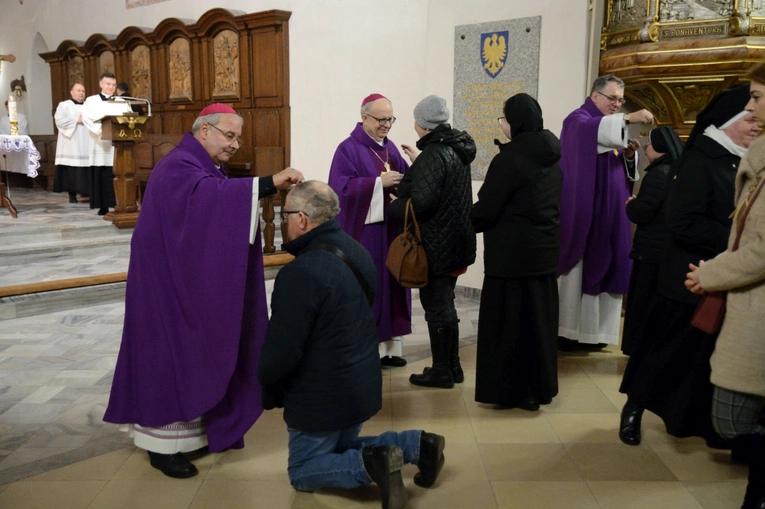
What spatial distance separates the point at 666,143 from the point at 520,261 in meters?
1.17

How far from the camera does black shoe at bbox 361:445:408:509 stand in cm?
271

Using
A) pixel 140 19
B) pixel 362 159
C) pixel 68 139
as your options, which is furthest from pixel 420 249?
pixel 140 19

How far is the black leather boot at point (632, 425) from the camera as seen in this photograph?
11.7 feet

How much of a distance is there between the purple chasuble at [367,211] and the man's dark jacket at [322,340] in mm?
1570

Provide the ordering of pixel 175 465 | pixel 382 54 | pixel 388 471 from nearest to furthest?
pixel 388 471 → pixel 175 465 → pixel 382 54

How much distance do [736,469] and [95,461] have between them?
2983 mm

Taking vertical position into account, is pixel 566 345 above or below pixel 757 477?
below

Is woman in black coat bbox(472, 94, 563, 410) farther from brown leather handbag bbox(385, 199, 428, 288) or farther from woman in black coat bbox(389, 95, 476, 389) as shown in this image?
brown leather handbag bbox(385, 199, 428, 288)

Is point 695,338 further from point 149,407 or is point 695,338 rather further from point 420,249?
point 149,407

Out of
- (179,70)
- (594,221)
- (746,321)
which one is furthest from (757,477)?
(179,70)

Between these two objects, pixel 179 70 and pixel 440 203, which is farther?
pixel 179 70

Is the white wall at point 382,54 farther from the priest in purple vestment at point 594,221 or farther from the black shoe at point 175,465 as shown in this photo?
the black shoe at point 175,465

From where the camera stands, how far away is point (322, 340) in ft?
8.93

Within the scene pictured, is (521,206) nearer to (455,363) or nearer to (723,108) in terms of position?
(723,108)
